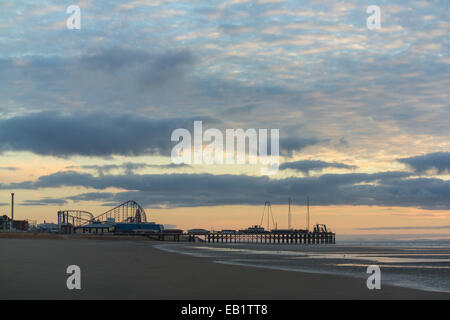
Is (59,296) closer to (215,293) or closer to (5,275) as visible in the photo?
(215,293)

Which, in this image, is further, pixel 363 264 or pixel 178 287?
pixel 363 264

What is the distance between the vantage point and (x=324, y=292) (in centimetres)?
1997

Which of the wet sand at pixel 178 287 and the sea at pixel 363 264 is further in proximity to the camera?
the sea at pixel 363 264

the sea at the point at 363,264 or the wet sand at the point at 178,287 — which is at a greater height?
the wet sand at the point at 178,287

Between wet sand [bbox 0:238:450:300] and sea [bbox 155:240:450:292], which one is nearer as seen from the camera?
wet sand [bbox 0:238:450:300]

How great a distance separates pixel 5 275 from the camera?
22.0 meters

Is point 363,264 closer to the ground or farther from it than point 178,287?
closer to the ground

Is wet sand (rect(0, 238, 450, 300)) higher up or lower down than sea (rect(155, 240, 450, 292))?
higher up

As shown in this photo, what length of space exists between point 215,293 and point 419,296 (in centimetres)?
799
